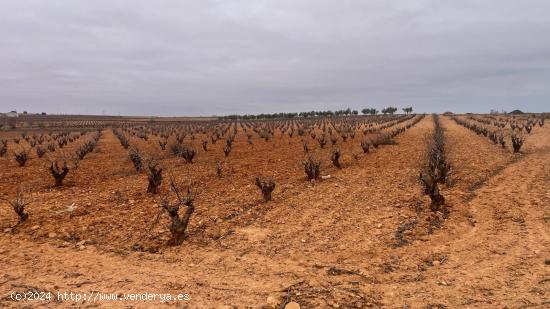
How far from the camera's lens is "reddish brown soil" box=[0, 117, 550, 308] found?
502cm

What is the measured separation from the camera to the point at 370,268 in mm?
5727

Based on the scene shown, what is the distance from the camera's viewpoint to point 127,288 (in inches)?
209

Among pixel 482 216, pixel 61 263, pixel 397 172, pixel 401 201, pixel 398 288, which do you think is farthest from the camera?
pixel 397 172

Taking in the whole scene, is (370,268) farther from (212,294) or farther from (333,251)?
(212,294)

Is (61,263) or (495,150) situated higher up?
(495,150)

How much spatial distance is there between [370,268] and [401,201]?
3.93m

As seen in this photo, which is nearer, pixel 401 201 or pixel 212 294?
pixel 212 294

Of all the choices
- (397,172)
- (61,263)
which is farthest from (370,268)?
(397,172)

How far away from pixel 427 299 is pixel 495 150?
16273mm

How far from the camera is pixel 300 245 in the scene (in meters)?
6.78

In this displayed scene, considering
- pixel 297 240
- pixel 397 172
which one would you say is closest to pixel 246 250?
pixel 297 240

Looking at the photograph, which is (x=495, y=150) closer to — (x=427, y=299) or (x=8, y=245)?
(x=427, y=299)

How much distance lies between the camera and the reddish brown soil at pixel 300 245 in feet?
16.5

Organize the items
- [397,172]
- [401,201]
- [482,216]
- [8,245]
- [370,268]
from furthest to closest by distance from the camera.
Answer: [397,172] → [401,201] → [482,216] → [8,245] → [370,268]
